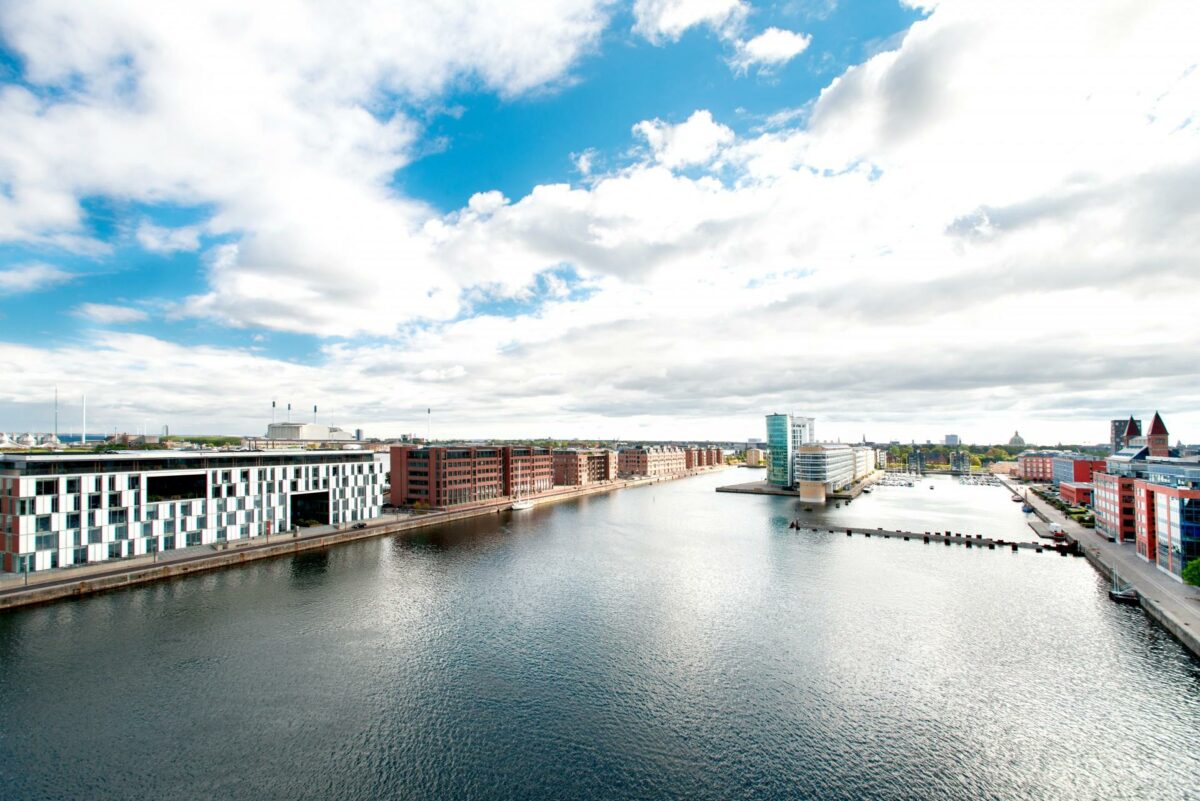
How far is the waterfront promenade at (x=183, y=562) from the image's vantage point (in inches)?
1547

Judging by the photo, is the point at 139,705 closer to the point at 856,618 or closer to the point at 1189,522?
the point at 856,618

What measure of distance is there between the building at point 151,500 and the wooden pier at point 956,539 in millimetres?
63250

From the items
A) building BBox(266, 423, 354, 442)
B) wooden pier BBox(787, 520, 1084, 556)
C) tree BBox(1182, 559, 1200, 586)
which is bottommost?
wooden pier BBox(787, 520, 1084, 556)

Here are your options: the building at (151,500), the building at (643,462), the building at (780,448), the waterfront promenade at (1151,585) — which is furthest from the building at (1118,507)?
the building at (643,462)

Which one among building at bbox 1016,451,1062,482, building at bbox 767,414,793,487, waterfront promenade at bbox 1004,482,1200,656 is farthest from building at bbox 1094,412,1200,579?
building at bbox 1016,451,1062,482

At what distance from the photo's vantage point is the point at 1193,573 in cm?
3978

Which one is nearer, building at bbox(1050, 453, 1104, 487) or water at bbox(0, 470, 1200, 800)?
water at bbox(0, 470, 1200, 800)

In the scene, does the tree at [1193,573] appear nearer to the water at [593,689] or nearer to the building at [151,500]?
the water at [593,689]

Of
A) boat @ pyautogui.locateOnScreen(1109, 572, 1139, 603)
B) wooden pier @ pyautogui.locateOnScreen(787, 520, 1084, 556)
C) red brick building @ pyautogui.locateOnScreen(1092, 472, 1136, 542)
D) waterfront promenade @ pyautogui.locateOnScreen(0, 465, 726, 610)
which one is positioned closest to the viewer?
waterfront promenade @ pyautogui.locateOnScreen(0, 465, 726, 610)

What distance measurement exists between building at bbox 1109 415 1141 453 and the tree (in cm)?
6530

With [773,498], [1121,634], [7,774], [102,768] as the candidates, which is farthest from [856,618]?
[773,498]

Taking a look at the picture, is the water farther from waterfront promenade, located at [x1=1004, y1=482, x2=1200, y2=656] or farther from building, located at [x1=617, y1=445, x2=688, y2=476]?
building, located at [x1=617, y1=445, x2=688, y2=476]

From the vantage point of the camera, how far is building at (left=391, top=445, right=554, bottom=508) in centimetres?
8869

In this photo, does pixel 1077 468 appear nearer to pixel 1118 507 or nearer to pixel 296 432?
pixel 1118 507
